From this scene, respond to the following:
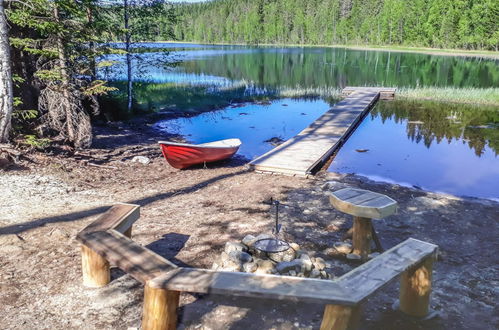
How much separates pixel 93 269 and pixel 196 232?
2.12 m

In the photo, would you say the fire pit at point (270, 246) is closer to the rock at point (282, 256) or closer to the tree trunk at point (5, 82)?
the rock at point (282, 256)

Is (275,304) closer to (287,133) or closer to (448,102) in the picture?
(287,133)

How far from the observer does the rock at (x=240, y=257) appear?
16.5 ft

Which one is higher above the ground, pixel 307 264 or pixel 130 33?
pixel 130 33

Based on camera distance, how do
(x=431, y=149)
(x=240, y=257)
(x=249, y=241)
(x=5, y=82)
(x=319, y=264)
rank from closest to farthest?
(x=240, y=257) < (x=319, y=264) < (x=249, y=241) < (x=5, y=82) < (x=431, y=149)

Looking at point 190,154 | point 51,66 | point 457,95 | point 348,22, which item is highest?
point 348,22

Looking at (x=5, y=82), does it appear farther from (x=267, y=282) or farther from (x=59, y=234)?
(x=267, y=282)

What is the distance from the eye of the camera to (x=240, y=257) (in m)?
5.05

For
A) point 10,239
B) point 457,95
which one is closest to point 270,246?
point 10,239

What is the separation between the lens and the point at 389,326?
4.22m

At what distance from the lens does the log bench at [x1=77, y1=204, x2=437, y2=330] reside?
3299 millimetres

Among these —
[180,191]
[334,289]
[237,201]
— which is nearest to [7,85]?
[180,191]

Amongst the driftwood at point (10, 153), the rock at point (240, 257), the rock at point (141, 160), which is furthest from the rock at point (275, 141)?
the rock at point (240, 257)

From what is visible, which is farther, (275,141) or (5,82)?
(275,141)
